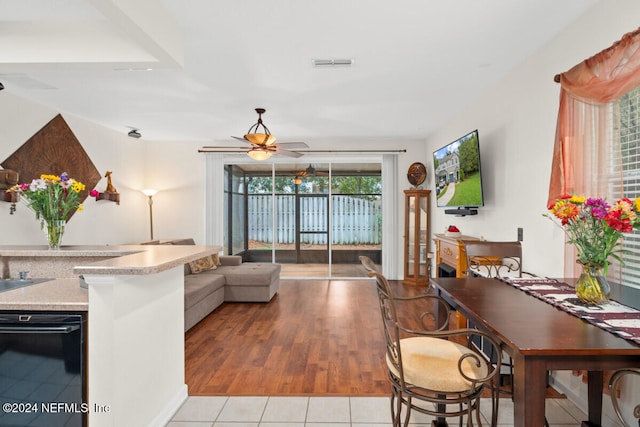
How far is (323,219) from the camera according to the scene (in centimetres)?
648

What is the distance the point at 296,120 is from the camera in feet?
15.9

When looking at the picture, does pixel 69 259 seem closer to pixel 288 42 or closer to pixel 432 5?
pixel 288 42

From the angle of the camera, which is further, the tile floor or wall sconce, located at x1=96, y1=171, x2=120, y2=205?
wall sconce, located at x1=96, y1=171, x2=120, y2=205

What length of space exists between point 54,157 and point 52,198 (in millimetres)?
2456

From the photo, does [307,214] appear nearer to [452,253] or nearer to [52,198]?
[452,253]

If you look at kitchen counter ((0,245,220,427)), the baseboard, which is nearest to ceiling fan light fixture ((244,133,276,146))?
kitchen counter ((0,245,220,427))

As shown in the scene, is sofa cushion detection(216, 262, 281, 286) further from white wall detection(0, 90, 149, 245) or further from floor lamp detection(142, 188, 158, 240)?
floor lamp detection(142, 188, 158, 240)

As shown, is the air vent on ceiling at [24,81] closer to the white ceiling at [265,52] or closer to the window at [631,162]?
the white ceiling at [265,52]

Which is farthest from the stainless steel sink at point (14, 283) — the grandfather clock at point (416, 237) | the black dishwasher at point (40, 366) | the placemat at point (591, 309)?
the grandfather clock at point (416, 237)

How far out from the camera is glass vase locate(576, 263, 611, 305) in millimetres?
→ 1578

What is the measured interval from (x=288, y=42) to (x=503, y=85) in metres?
2.14

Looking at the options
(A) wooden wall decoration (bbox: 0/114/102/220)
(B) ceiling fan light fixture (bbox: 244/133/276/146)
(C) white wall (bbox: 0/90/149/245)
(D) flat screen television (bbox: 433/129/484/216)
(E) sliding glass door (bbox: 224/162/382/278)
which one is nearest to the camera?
(D) flat screen television (bbox: 433/129/484/216)

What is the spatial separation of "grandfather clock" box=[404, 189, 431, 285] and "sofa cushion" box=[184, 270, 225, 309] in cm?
313

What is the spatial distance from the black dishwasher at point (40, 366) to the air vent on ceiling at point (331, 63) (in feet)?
8.22
